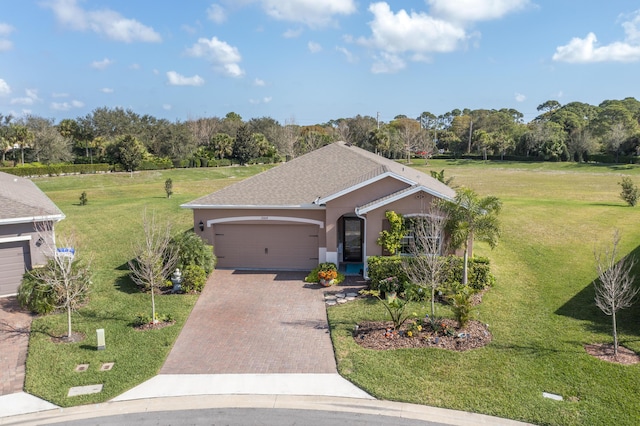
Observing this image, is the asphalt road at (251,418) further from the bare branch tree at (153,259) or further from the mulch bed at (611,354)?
the mulch bed at (611,354)

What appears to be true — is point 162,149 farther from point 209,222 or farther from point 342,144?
point 209,222

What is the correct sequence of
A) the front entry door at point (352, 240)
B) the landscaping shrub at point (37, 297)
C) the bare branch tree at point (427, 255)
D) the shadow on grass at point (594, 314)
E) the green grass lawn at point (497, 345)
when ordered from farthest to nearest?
the front entry door at point (352, 240), the landscaping shrub at point (37, 297), the bare branch tree at point (427, 255), the shadow on grass at point (594, 314), the green grass lawn at point (497, 345)

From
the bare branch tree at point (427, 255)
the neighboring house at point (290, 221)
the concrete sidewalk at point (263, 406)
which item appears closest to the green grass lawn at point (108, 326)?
the concrete sidewalk at point (263, 406)

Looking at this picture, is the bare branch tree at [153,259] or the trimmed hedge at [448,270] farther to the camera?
the trimmed hedge at [448,270]

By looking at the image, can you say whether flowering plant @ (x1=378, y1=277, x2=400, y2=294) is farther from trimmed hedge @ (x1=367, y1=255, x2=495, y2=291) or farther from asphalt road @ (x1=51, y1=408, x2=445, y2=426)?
asphalt road @ (x1=51, y1=408, x2=445, y2=426)

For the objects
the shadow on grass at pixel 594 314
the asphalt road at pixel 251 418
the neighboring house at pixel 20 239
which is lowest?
the asphalt road at pixel 251 418

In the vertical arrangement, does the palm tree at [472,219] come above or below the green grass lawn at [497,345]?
above

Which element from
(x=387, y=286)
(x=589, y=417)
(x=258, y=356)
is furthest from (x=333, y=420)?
A: (x=387, y=286)

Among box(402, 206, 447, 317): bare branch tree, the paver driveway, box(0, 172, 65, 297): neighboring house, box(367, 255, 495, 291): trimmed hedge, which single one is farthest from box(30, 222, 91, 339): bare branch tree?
box(402, 206, 447, 317): bare branch tree
